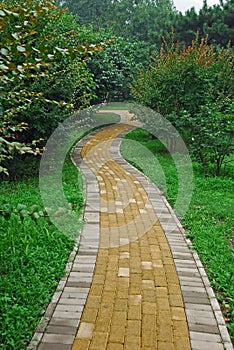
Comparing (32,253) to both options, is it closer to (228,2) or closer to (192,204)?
(192,204)

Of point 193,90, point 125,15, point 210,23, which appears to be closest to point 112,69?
point 193,90

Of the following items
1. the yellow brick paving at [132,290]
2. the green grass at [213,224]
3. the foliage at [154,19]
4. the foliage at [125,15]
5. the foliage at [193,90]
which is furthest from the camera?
the foliage at [125,15]

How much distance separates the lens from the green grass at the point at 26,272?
2303 millimetres

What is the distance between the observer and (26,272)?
2934mm

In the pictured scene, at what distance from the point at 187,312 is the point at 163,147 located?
6.85m

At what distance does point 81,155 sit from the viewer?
8.11m

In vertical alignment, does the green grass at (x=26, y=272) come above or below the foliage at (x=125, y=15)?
below

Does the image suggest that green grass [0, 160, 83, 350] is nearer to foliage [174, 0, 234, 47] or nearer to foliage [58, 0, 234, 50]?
foliage [174, 0, 234, 47]

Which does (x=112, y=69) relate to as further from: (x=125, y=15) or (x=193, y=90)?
(x=125, y=15)

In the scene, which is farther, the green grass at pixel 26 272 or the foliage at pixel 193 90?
the foliage at pixel 193 90

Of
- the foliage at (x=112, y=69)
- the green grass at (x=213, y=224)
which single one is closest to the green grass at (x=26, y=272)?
the green grass at (x=213, y=224)

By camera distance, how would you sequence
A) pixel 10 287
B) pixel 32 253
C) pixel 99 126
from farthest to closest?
pixel 99 126 → pixel 32 253 → pixel 10 287

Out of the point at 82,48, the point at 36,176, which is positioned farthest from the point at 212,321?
the point at 36,176

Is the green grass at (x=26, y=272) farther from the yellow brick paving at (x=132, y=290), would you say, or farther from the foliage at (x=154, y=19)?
the foliage at (x=154, y=19)
